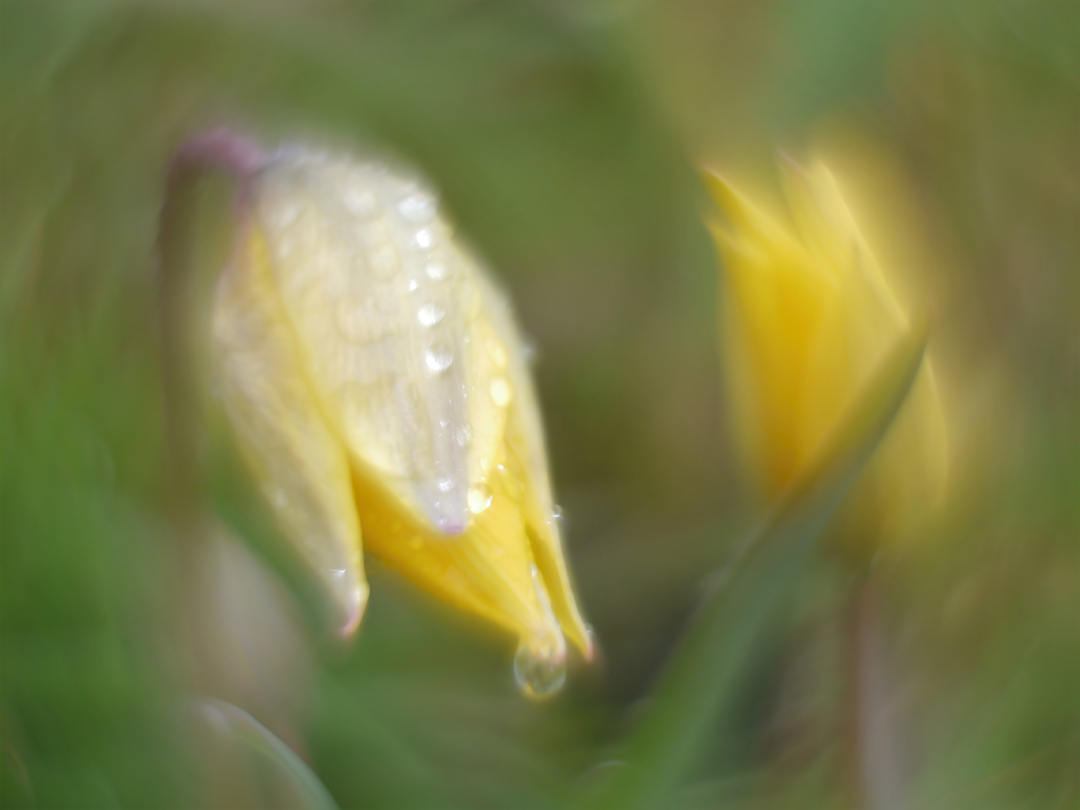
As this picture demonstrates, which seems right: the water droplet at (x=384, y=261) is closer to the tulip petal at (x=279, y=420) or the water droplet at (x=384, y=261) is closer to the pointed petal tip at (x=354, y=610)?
the tulip petal at (x=279, y=420)

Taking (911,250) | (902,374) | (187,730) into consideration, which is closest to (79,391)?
(187,730)

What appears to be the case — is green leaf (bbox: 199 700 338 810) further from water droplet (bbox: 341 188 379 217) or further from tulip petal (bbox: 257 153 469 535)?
water droplet (bbox: 341 188 379 217)

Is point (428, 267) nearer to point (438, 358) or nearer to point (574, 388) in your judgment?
point (438, 358)

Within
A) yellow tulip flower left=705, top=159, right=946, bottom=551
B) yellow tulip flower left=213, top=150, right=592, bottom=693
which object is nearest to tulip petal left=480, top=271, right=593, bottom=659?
yellow tulip flower left=213, top=150, right=592, bottom=693

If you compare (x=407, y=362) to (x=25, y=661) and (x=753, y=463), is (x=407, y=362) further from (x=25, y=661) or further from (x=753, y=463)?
(x=25, y=661)

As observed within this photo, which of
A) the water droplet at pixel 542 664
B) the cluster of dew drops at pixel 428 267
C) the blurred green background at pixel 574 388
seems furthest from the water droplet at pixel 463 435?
the blurred green background at pixel 574 388
